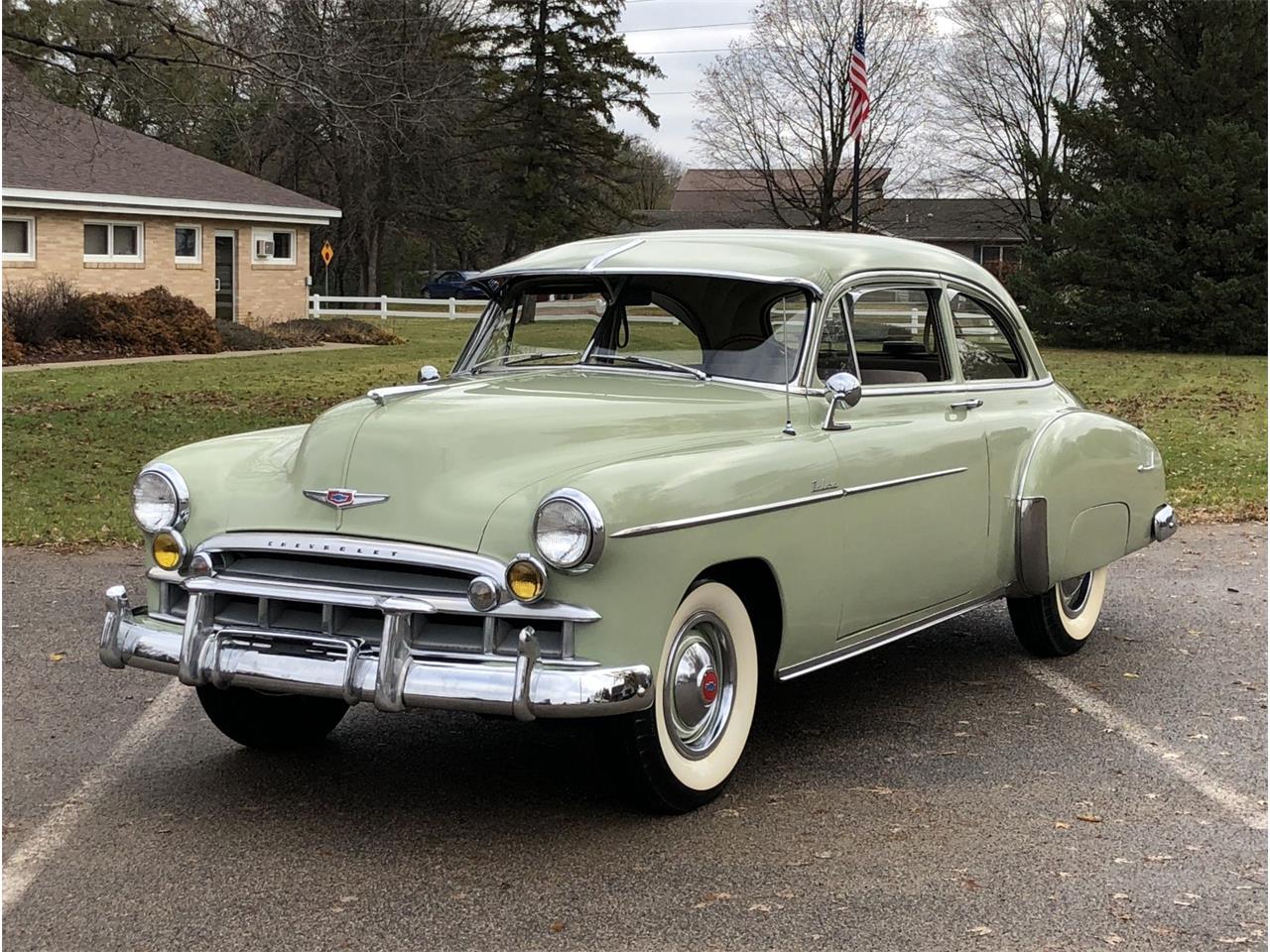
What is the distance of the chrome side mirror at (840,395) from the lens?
5.21 meters

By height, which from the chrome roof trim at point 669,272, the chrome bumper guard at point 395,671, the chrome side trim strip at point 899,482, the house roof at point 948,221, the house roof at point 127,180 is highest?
the house roof at point 948,221

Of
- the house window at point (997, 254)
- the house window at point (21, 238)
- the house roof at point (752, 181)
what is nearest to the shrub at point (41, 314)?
the house window at point (21, 238)

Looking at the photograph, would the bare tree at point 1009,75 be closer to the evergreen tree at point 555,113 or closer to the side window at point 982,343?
the evergreen tree at point 555,113

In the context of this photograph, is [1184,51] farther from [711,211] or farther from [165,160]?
[711,211]

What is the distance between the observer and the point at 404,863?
4273 mm

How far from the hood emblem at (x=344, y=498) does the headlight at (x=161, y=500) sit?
0.51 metres

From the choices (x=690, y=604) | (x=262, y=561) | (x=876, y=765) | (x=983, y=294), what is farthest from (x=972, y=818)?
(x=983, y=294)

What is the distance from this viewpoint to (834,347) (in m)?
5.54

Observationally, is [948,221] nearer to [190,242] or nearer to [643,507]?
[190,242]

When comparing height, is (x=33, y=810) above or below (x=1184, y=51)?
below

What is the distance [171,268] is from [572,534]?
1200 inches

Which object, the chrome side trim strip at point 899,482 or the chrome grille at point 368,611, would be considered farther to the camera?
the chrome side trim strip at point 899,482

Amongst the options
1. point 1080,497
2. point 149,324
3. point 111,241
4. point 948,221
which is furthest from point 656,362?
point 948,221

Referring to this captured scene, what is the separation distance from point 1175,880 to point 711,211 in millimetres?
62403
